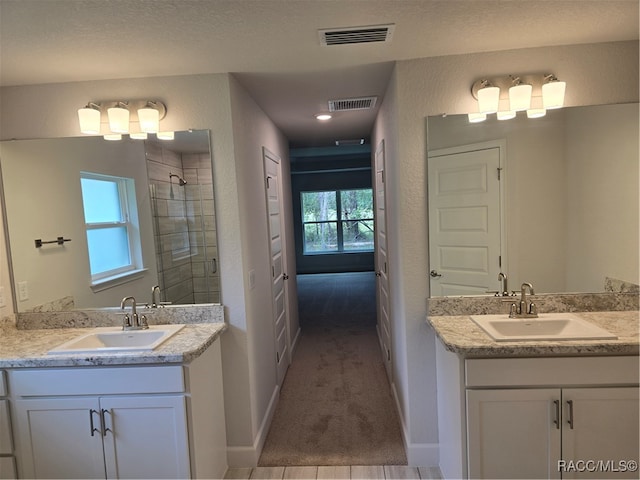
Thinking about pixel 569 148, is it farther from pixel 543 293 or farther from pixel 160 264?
pixel 160 264

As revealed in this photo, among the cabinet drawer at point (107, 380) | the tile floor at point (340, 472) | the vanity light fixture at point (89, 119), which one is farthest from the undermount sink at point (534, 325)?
the vanity light fixture at point (89, 119)

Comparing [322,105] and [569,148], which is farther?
[322,105]

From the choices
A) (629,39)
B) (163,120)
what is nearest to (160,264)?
(163,120)

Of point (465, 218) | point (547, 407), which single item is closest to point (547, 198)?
point (465, 218)

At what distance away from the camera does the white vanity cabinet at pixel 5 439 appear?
5.99 ft

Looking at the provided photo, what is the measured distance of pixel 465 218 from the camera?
2.21 meters

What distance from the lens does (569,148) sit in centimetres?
213

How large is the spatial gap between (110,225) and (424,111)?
198 cm

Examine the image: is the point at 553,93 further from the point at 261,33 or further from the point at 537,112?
the point at 261,33

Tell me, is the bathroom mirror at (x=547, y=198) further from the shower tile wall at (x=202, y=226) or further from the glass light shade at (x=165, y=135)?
the glass light shade at (x=165, y=135)

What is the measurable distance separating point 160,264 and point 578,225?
244 centimetres

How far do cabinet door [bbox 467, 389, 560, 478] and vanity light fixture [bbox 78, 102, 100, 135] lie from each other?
238 centimetres

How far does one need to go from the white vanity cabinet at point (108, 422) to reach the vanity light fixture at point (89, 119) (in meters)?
1.27

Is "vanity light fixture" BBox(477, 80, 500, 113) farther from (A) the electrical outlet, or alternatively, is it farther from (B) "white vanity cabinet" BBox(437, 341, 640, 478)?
(A) the electrical outlet
